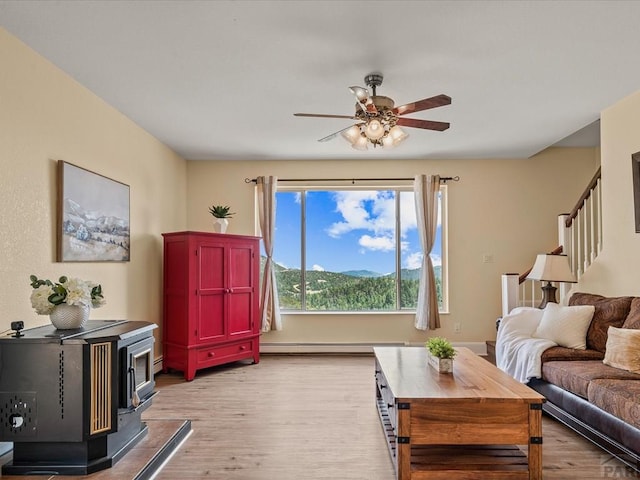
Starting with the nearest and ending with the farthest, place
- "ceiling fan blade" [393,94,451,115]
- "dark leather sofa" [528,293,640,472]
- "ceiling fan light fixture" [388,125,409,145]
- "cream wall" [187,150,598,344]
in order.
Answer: "dark leather sofa" [528,293,640,472] < "ceiling fan blade" [393,94,451,115] < "ceiling fan light fixture" [388,125,409,145] < "cream wall" [187,150,598,344]

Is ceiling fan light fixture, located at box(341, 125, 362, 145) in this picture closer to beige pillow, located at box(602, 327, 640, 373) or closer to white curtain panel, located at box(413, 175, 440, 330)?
beige pillow, located at box(602, 327, 640, 373)

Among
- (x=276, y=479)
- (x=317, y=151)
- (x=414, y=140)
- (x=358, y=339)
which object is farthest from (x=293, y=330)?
(x=276, y=479)

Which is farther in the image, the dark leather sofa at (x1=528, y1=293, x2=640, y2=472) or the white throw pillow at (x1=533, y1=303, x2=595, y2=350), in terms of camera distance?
the white throw pillow at (x1=533, y1=303, x2=595, y2=350)

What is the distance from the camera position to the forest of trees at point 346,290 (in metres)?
5.79

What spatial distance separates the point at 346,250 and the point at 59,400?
3.98m

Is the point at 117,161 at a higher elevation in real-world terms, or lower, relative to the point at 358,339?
higher

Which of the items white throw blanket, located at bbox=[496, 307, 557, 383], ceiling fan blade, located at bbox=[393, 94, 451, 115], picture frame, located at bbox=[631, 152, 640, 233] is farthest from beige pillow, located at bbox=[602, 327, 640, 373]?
ceiling fan blade, located at bbox=[393, 94, 451, 115]

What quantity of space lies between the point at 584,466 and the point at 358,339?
3.28 metres

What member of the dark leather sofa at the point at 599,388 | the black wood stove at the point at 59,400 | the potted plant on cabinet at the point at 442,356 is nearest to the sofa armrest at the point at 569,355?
the dark leather sofa at the point at 599,388

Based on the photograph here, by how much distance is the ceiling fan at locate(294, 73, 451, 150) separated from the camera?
109 inches

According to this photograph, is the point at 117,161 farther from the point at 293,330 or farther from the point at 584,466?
the point at 584,466

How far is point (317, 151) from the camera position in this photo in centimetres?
528

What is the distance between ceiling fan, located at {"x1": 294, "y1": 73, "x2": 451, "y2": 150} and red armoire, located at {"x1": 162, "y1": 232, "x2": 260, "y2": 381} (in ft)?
7.24

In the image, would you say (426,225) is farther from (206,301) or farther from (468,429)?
(468,429)
